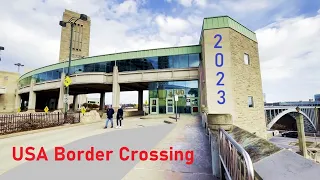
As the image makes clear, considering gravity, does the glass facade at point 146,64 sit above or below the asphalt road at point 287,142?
above

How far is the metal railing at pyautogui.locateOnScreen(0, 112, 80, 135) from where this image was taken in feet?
36.0

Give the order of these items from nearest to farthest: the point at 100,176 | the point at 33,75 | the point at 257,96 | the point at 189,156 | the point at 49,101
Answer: the point at 100,176
the point at 189,156
the point at 257,96
the point at 33,75
the point at 49,101

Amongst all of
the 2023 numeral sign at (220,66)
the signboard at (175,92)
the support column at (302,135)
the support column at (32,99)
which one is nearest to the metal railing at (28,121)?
the signboard at (175,92)

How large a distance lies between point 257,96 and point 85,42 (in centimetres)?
8464

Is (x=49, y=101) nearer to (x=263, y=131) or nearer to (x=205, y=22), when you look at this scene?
(x=205, y=22)

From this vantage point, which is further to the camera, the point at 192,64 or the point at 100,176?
the point at 192,64

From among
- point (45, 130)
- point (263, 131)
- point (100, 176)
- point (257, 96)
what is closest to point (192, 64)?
point (257, 96)

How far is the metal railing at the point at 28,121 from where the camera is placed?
11.0m

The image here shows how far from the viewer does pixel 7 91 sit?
52094 millimetres

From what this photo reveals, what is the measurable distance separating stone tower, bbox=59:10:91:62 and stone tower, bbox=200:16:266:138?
248ft

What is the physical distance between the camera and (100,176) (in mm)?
4234

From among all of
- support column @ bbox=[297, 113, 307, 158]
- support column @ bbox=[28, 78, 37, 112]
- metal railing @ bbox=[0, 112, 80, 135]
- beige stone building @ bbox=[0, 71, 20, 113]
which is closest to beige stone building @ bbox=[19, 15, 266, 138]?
support column @ bbox=[297, 113, 307, 158]

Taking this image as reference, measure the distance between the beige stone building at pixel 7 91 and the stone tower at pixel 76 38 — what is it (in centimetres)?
2749

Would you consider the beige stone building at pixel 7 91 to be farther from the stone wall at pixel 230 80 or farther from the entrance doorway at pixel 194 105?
the stone wall at pixel 230 80
